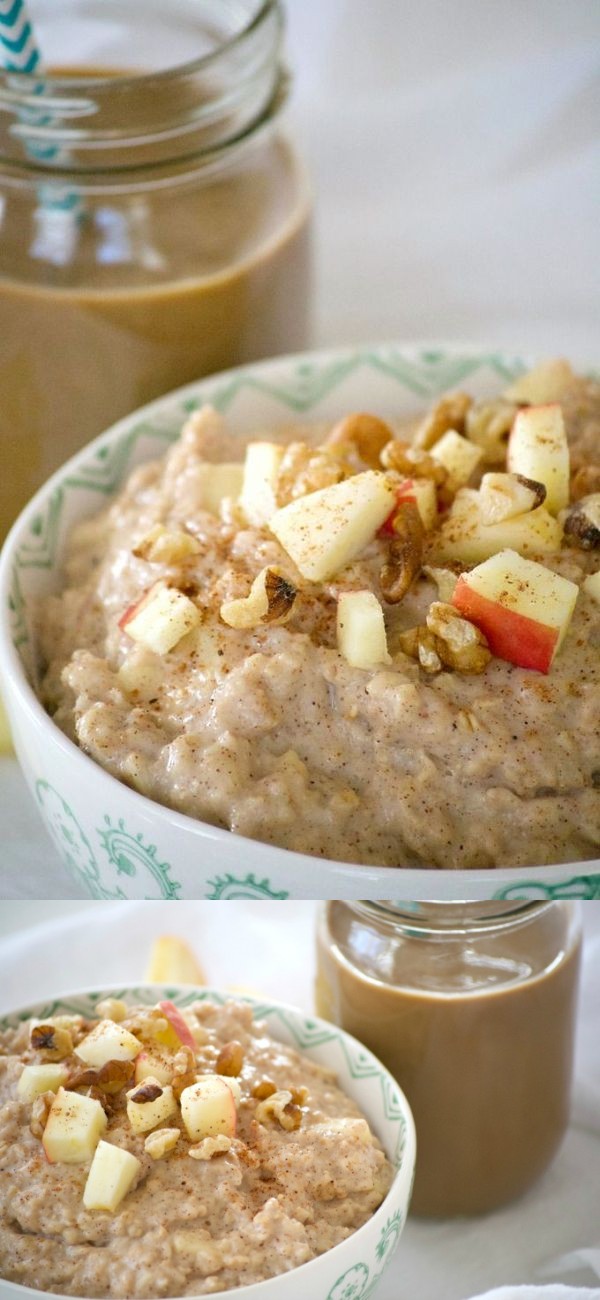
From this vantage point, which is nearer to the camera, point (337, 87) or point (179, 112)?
point (179, 112)

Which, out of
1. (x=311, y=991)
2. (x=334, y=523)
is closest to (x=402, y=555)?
(x=334, y=523)

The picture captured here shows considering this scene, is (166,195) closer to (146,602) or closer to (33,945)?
(146,602)

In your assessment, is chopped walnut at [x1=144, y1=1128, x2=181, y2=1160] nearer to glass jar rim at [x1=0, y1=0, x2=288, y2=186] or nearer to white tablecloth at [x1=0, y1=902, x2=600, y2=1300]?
white tablecloth at [x1=0, y1=902, x2=600, y2=1300]

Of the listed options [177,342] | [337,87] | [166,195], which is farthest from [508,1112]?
[337,87]

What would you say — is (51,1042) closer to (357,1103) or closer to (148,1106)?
(148,1106)

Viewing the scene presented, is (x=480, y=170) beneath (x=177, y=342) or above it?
beneath

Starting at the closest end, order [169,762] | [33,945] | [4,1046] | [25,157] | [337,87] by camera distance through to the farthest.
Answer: [169,762], [4,1046], [25,157], [33,945], [337,87]
